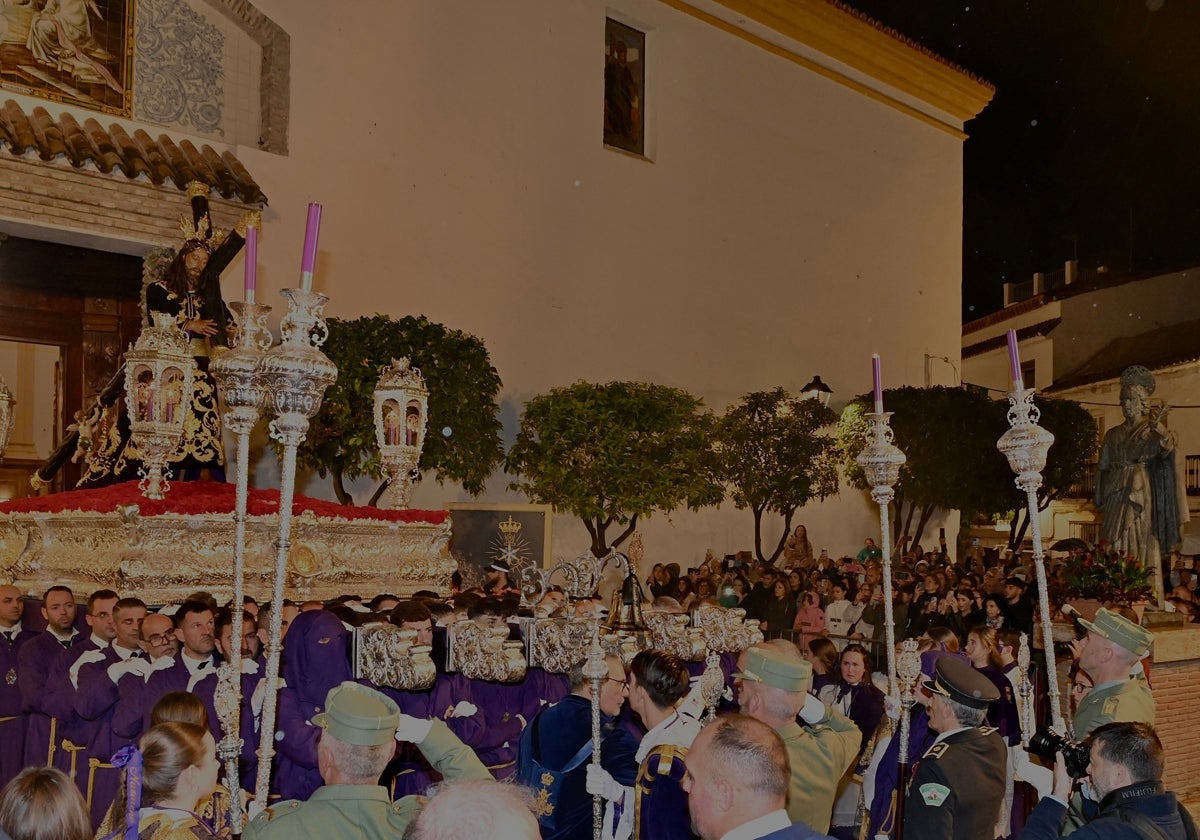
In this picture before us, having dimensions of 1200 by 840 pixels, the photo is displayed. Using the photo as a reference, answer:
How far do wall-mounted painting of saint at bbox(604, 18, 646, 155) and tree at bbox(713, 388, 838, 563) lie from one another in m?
4.80

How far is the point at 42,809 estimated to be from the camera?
9.95ft

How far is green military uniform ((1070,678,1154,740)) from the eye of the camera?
5.01 meters

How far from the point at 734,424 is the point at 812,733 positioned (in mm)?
14732

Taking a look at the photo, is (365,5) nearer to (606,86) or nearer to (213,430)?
(606,86)

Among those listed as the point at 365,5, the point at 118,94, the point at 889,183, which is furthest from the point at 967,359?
the point at 118,94

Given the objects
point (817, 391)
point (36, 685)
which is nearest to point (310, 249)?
point (36, 685)

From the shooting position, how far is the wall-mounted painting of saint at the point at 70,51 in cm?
1238

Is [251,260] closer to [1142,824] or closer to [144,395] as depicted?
[1142,824]

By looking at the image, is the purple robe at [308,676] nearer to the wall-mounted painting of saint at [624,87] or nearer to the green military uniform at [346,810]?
the green military uniform at [346,810]

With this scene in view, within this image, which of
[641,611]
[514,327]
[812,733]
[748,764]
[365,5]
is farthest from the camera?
[514,327]

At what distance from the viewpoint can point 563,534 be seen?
1873 cm

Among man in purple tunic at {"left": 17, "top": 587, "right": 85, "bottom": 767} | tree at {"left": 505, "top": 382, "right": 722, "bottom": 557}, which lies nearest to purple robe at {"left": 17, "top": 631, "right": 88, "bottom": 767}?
man in purple tunic at {"left": 17, "top": 587, "right": 85, "bottom": 767}

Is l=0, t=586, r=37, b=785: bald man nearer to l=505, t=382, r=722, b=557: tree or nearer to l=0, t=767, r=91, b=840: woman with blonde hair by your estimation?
l=0, t=767, r=91, b=840: woman with blonde hair

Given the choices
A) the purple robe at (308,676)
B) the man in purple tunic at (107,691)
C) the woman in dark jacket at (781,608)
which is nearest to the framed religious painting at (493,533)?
the woman in dark jacket at (781,608)
